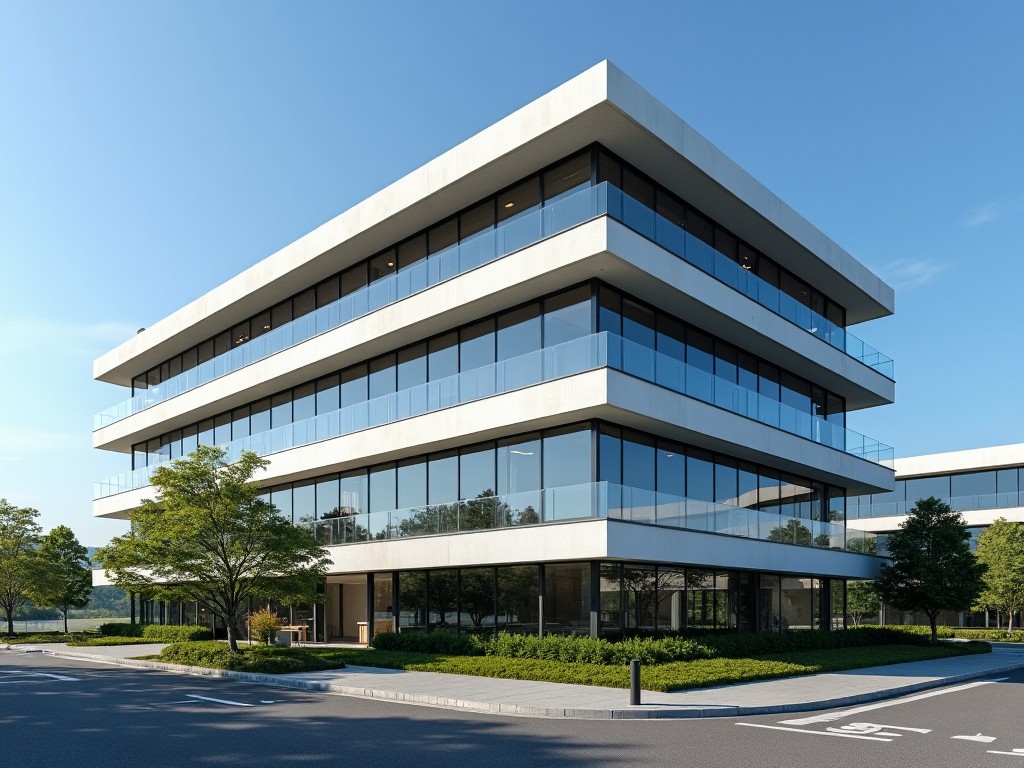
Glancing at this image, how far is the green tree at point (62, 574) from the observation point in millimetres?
48103

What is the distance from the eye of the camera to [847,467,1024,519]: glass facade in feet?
188

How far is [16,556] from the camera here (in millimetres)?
48375

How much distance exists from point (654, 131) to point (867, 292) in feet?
53.9

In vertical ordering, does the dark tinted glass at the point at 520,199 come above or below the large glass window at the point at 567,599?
above

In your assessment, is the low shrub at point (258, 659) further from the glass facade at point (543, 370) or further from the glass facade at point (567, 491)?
the glass facade at point (543, 370)

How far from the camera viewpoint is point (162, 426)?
151ft

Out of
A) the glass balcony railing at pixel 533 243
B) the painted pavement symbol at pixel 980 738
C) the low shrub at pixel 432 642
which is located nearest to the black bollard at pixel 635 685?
the painted pavement symbol at pixel 980 738

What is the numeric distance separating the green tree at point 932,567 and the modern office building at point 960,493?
696 inches

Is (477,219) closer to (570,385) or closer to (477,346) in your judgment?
(477,346)

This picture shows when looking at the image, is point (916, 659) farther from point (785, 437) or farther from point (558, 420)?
point (558, 420)

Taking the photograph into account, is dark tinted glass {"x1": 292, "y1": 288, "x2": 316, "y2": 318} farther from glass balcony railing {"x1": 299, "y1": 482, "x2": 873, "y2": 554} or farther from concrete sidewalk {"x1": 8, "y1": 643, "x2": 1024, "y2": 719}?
concrete sidewalk {"x1": 8, "y1": 643, "x2": 1024, "y2": 719}

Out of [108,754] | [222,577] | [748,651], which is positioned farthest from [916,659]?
[108,754]

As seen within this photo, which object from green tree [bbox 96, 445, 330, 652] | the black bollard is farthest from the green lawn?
the black bollard

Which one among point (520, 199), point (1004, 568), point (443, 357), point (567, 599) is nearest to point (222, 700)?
point (567, 599)
